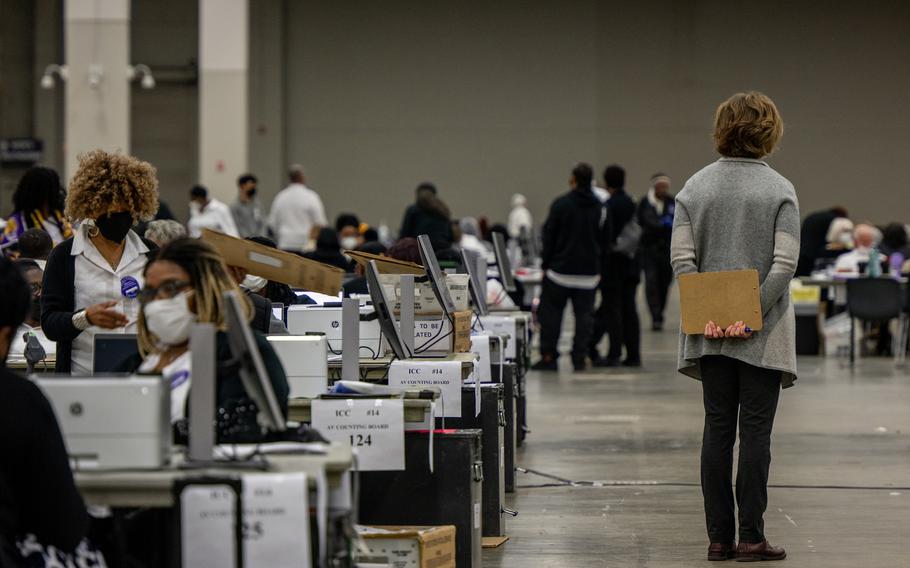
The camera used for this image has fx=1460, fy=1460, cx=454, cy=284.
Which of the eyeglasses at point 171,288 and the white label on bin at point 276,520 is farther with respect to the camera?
the eyeglasses at point 171,288

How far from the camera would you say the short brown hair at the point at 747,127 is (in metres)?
4.66

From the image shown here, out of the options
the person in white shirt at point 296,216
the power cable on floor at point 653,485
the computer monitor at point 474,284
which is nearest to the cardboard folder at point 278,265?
the power cable on floor at point 653,485

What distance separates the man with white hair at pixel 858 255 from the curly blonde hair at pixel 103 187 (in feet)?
31.0

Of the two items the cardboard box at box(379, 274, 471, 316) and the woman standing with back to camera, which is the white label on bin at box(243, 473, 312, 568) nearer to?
the woman standing with back to camera

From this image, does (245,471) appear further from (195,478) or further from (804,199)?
(804,199)

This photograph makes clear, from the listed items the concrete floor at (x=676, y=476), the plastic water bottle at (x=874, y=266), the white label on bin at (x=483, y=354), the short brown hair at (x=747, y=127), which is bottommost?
the concrete floor at (x=676, y=476)

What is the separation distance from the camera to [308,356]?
14.5ft

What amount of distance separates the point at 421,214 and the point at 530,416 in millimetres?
2501

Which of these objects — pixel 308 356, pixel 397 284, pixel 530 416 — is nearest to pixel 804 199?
pixel 530 416

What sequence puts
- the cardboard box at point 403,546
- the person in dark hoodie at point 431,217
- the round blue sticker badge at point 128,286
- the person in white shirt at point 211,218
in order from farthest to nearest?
the person in white shirt at point 211,218 → the person in dark hoodie at point 431,217 → the round blue sticker badge at point 128,286 → the cardboard box at point 403,546

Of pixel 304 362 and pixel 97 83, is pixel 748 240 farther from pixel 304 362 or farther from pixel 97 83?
pixel 97 83

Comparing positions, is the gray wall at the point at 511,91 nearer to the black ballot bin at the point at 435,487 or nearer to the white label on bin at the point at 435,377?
the white label on bin at the point at 435,377

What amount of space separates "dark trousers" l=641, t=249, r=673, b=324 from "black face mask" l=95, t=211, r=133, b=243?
1019 centimetres

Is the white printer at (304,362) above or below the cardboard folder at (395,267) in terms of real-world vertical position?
below
